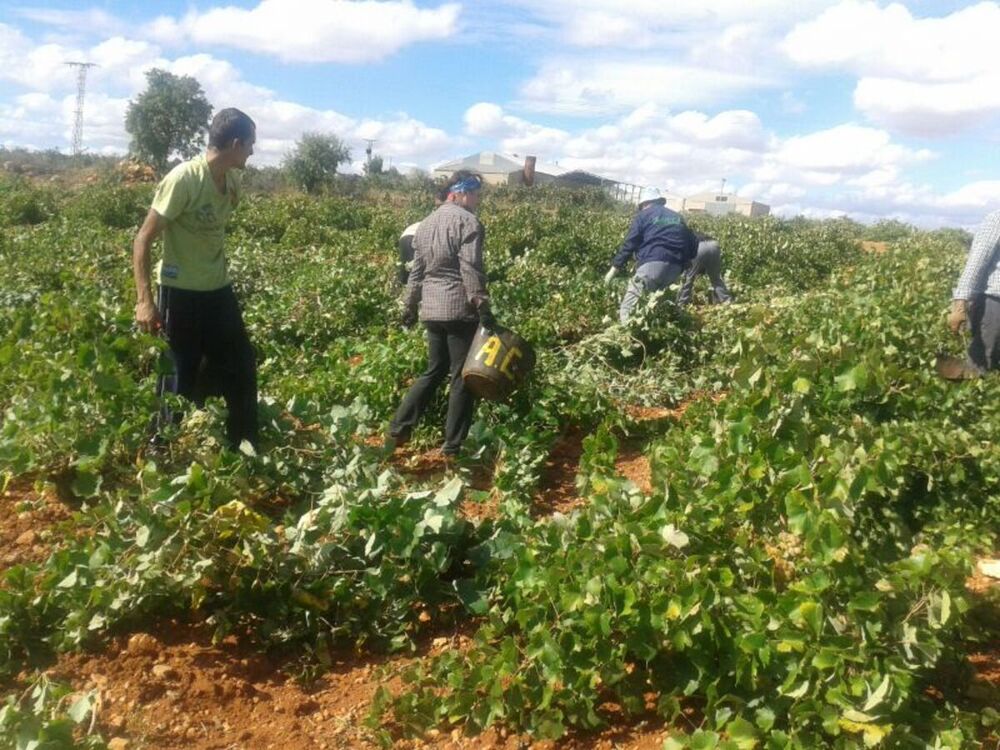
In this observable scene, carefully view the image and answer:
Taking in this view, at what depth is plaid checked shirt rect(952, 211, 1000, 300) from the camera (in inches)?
161

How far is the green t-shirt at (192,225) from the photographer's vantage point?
144 inches

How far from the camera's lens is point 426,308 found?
15.0 ft

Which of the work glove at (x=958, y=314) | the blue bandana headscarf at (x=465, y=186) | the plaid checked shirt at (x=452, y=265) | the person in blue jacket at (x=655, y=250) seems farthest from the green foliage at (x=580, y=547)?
the person in blue jacket at (x=655, y=250)

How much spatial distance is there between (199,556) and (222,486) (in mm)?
266

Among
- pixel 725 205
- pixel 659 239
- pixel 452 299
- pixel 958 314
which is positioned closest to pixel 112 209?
pixel 659 239

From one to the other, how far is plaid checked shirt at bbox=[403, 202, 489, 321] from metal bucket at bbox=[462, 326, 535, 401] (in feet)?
0.58

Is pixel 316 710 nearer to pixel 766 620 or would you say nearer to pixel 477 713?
pixel 477 713

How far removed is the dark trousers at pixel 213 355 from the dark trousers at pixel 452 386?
3.06 ft

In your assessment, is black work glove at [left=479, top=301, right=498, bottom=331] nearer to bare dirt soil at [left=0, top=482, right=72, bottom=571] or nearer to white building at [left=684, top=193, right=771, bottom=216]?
bare dirt soil at [left=0, top=482, right=72, bottom=571]

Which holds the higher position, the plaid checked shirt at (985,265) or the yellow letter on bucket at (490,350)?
the plaid checked shirt at (985,265)

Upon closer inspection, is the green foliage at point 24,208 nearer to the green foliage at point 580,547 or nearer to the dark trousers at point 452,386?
the dark trousers at point 452,386

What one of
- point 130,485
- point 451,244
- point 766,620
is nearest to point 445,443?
point 451,244

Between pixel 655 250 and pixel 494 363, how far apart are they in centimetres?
293

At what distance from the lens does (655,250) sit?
6.86 m
